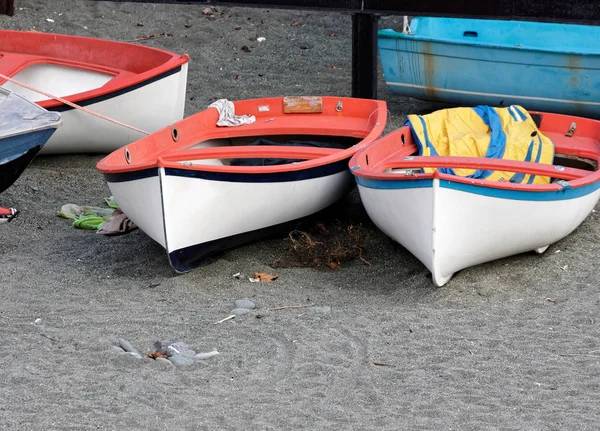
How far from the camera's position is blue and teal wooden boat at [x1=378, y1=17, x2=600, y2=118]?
28.6 ft

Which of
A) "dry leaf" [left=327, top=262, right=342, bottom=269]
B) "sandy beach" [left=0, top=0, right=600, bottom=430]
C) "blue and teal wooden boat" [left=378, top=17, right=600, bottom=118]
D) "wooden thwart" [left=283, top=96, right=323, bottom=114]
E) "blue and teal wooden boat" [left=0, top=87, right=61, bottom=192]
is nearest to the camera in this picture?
"sandy beach" [left=0, top=0, right=600, bottom=430]

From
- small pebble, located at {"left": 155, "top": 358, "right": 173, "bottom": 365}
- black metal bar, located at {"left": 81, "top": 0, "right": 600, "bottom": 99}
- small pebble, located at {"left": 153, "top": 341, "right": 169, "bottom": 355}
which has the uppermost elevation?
black metal bar, located at {"left": 81, "top": 0, "right": 600, "bottom": 99}

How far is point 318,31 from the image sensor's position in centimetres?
1197

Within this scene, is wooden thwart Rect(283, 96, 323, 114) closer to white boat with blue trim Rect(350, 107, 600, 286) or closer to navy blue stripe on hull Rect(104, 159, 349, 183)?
white boat with blue trim Rect(350, 107, 600, 286)

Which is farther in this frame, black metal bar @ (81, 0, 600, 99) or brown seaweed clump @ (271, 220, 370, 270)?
black metal bar @ (81, 0, 600, 99)

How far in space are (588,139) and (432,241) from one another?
206cm

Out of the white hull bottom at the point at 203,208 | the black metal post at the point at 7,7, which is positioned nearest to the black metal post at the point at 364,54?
the white hull bottom at the point at 203,208

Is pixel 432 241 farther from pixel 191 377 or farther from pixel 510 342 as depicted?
pixel 191 377

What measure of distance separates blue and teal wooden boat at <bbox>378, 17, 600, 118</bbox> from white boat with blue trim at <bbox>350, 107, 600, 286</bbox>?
227 cm

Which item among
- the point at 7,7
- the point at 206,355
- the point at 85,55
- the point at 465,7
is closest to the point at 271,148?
the point at 206,355

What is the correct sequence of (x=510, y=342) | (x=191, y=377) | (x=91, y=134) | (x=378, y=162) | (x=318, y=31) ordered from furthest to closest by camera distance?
(x=318, y=31) → (x=91, y=134) → (x=378, y=162) → (x=510, y=342) → (x=191, y=377)

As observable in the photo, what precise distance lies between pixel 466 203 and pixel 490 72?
3.89 meters

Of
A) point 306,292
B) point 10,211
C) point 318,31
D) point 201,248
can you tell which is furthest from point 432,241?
point 318,31

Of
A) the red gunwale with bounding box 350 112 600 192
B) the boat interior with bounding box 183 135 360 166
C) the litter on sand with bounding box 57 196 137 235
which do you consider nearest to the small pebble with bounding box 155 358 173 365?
the boat interior with bounding box 183 135 360 166
